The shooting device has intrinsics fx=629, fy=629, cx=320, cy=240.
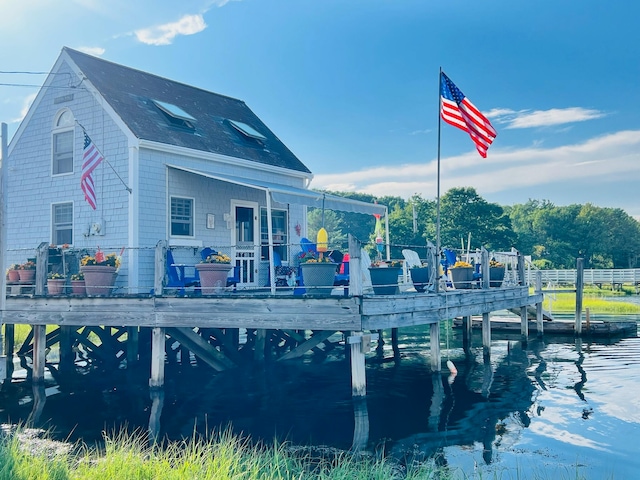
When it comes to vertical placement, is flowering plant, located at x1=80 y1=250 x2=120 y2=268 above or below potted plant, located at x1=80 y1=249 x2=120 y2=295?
above

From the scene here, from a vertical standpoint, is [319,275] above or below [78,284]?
above

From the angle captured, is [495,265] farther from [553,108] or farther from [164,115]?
[553,108]

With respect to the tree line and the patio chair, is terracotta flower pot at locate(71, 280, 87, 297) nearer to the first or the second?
the patio chair

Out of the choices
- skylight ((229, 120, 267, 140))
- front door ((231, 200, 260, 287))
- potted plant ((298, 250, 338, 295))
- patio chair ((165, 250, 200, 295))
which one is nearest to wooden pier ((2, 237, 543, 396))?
potted plant ((298, 250, 338, 295))

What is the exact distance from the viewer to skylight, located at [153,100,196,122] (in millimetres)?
16297

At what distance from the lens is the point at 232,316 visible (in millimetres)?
11422

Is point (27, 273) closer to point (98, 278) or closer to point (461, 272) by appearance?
point (98, 278)

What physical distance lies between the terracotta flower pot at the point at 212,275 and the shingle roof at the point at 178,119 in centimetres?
405

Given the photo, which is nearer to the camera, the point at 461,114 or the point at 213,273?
the point at 213,273

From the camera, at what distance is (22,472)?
20.5ft

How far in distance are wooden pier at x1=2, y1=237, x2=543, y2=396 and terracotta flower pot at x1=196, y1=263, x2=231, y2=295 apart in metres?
0.53

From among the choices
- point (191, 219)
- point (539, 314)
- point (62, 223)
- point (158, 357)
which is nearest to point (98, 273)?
point (158, 357)

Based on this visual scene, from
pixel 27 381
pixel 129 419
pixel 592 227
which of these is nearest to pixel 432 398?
pixel 129 419

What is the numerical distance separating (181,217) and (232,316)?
4762mm
